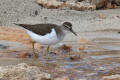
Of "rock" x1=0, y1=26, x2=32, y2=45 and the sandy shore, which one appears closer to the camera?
"rock" x1=0, y1=26, x2=32, y2=45

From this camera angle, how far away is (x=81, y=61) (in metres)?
8.07

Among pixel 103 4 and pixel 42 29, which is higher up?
pixel 42 29

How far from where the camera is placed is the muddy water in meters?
7.06

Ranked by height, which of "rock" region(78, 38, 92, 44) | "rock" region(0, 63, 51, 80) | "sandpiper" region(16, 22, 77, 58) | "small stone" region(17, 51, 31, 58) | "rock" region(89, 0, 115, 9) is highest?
"rock" region(0, 63, 51, 80)

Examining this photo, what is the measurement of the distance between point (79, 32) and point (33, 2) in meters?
3.10

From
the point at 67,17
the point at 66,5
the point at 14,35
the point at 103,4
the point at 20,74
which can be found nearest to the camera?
the point at 20,74

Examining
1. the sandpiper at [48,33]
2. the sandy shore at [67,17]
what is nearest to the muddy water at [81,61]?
the sandpiper at [48,33]

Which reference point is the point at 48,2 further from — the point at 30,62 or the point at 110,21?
the point at 30,62

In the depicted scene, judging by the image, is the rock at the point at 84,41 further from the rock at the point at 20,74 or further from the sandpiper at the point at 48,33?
the rock at the point at 20,74

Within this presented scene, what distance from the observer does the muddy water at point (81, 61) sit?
7059mm

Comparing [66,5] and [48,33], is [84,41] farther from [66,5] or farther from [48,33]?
[66,5]

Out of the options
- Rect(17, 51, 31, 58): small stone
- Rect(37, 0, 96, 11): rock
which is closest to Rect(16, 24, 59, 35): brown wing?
Rect(17, 51, 31, 58): small stone

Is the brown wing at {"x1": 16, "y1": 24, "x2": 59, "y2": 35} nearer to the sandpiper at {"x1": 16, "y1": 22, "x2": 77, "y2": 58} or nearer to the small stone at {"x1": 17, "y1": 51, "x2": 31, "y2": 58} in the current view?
the sandpiper at {"x1": 16, "y1": 22, "x2": 77, "y2": 58}

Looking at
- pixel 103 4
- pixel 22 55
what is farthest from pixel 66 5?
pixel 22 55
